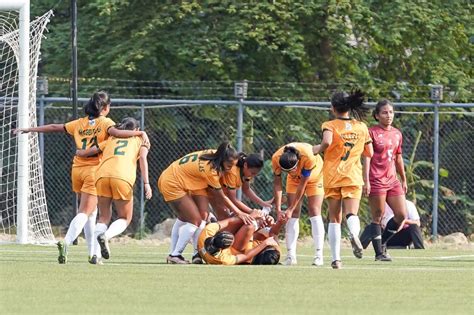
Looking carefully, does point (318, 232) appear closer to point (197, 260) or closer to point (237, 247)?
point (237, 247)

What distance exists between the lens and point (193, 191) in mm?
15547

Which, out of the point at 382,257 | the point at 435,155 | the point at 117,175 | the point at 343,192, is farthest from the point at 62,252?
the point at 435,155

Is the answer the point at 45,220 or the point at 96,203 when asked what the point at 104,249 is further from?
the point at 45,220

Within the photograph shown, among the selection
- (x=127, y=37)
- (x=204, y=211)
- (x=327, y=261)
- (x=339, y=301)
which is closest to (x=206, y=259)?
(x=204, y=211)

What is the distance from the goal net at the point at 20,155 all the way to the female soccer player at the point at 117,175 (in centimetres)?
421

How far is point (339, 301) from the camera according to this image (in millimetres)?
10766

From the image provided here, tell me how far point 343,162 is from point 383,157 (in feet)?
5.88

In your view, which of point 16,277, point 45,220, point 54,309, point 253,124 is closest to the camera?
point 54,309

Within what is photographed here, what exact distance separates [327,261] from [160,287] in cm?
481

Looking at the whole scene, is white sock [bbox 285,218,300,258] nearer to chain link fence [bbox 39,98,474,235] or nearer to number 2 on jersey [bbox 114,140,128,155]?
number 2 on jersey [bbox 114,140,128,155]

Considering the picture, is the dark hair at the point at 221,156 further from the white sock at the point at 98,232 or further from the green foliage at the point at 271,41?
the green foliage at the point at 271,41

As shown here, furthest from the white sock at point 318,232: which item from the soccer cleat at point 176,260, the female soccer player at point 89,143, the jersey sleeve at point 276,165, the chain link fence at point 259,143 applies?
the chain link fence at point 259,143

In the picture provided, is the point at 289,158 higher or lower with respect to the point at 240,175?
higher

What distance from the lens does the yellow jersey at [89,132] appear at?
15305mm
